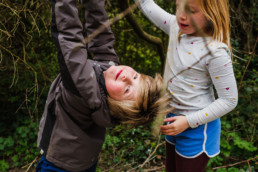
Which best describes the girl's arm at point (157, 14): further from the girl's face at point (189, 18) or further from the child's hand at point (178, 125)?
the child's hand at point (178, 125)

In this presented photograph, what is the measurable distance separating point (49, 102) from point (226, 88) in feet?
3.19

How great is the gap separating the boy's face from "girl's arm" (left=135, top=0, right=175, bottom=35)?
43 cm

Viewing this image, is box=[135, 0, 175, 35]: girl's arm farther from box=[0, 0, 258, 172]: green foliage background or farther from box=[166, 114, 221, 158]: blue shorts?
box=[0, 0, 258, 172]: green foliage background

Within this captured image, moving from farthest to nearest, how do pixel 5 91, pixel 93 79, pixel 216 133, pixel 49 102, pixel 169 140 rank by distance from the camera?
A: 1. pixel 5 91
2. pixel 169 140
3. pixel 216 133
4. pixel 49 102
5. pixel 93 79

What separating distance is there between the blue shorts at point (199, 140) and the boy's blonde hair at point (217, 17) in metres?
0.52

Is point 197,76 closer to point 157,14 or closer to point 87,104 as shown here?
point 157,14

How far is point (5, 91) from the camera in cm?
282

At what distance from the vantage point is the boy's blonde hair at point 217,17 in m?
1.21

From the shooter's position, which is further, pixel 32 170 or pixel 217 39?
pixel 32 170

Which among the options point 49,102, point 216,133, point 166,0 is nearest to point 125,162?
point 216,133

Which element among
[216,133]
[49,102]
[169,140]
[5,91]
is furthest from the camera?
[5,91]

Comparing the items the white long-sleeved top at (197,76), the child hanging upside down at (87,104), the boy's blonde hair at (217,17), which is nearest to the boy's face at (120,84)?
the child hanging upside down at (87,104)

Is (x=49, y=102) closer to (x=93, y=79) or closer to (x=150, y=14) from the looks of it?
(x=93, y=79)

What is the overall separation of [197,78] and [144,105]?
0.34 m
